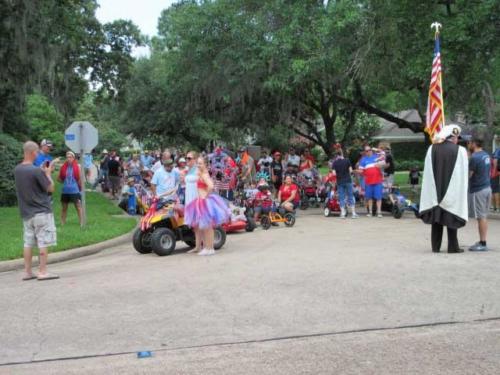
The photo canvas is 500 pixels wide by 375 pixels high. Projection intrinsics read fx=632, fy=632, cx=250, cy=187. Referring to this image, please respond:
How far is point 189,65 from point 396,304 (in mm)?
20093

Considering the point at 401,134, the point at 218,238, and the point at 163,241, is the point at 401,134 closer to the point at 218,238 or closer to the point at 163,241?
the point at 218,238

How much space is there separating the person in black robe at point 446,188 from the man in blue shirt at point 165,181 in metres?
4.60

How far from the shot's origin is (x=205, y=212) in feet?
34.0

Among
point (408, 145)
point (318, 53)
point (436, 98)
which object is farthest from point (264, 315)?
point (408, 145)

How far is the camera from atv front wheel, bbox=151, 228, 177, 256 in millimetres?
10523

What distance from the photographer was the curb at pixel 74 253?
32.7 feet

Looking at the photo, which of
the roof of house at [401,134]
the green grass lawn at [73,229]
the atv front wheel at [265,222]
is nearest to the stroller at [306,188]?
the atv front wheel at [265,222]

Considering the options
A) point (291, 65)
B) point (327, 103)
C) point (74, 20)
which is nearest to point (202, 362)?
point (291, 65)

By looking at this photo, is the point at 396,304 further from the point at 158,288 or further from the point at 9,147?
the point at 9,147

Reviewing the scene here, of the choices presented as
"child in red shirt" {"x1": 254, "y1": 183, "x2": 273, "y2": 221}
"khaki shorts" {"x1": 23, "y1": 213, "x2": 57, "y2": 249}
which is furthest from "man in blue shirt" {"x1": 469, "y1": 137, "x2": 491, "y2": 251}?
"khaki shorts" {"x1": 23, "y1": 213, "x2": 57, "y2": 249}

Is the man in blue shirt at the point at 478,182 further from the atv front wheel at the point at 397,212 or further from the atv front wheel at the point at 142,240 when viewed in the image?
the atv front wheel at the point at 397,212

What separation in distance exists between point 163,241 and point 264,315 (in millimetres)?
4694

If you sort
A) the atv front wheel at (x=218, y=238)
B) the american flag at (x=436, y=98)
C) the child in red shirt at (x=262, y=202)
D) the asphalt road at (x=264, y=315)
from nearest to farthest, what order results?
1. the asphalt road at (x=264, y=315)
2. the atv front wheel at (x=218, y=238)
3. the american flag at (x=436, y=98)
4. the child in red shirt at (x=262, y=202)

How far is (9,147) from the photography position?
19.4 meters
